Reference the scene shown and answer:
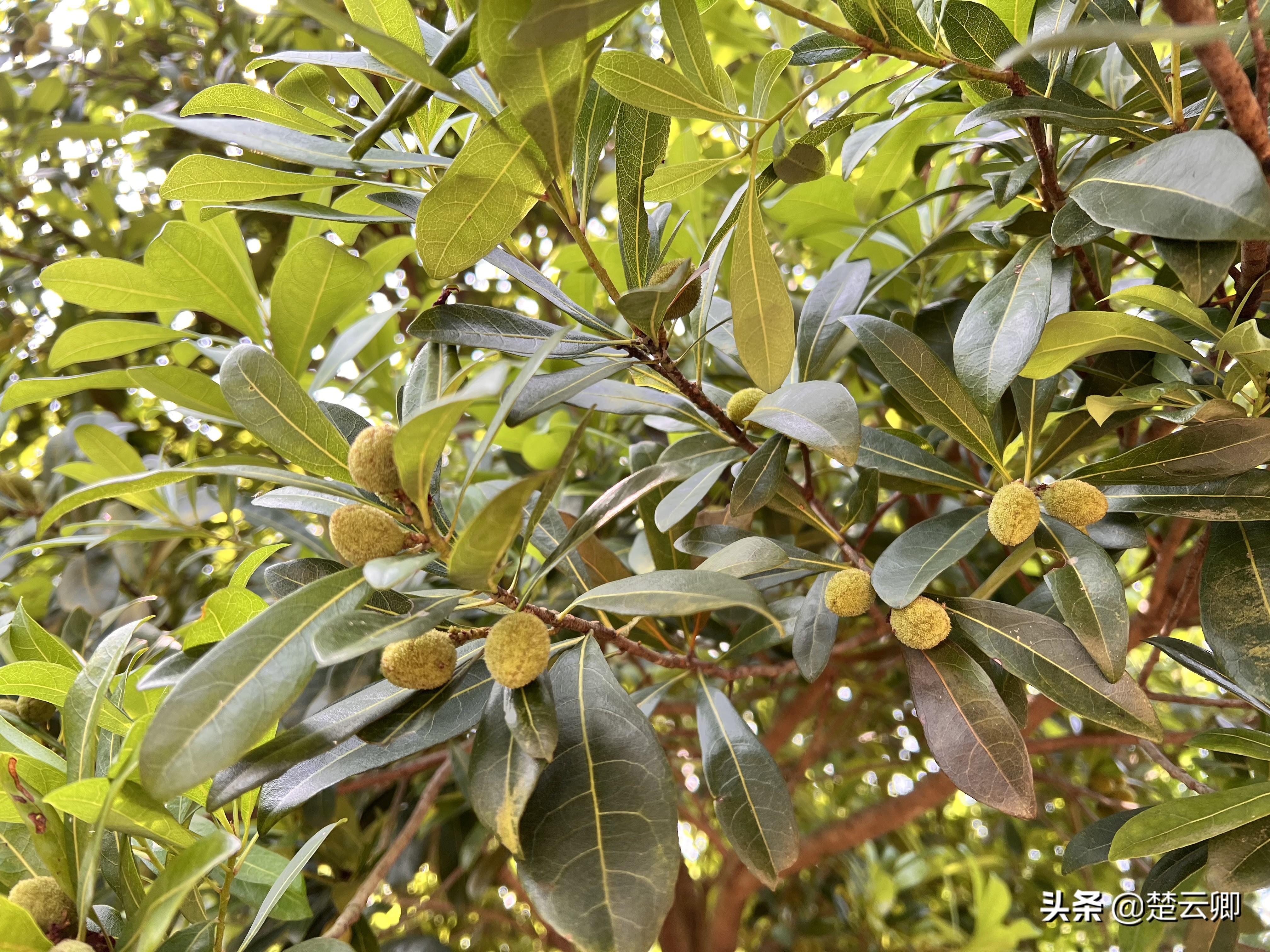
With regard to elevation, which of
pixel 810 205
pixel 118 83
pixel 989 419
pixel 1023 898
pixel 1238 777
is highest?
pixel 118 83

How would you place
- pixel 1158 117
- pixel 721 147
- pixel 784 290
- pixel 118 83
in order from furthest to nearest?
1. pixel 118 83
2. pixel 721 147
3. pixel 1158 117
4. pixel 784 290

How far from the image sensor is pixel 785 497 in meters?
0.91

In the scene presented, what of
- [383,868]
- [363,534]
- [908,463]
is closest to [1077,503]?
[908,463]

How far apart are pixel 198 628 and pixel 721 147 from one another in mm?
1555

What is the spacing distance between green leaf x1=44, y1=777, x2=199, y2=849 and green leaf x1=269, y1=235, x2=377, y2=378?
0.51 m

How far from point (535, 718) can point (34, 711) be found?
71 centimetres

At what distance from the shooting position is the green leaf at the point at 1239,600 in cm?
69

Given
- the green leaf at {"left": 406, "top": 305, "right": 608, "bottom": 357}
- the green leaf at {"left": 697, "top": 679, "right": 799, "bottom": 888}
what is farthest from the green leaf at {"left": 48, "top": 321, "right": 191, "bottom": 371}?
the green leaf at {"left": 697, "top": 679, "right": 799, "bottom": 888}

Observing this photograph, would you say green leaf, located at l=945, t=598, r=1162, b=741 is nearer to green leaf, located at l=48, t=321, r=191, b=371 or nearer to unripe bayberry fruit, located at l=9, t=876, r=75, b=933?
unripe bayberry fruit, located at l=9, t=876, r=75, b=933

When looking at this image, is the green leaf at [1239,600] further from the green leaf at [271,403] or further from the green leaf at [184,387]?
the green leaf at [184,387]

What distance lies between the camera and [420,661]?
634 millimetres

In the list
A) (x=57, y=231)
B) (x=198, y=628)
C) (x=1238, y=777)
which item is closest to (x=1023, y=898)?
(x=1238, y=777)

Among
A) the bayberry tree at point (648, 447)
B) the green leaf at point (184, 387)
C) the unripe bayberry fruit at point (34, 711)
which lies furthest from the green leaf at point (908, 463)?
the unripe bayberry fruit at point (34, 711)

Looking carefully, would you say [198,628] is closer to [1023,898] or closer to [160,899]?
[160,899]
